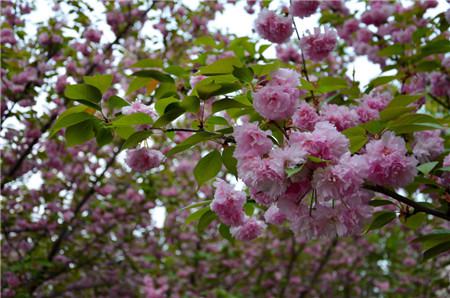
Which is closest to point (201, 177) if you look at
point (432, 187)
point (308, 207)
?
point (308, 207)

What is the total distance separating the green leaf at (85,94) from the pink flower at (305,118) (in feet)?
1.75

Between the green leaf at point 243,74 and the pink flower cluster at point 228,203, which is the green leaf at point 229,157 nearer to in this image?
the pink flower cluster at point 228,203

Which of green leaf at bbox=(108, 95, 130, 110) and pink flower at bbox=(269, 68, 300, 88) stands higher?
green leaf at bbox=(108, 95, 130, 110)

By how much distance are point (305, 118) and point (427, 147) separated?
1.51 ft

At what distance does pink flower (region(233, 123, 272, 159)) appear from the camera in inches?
41.2

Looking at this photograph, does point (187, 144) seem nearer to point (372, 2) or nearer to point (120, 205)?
point (372, 2)

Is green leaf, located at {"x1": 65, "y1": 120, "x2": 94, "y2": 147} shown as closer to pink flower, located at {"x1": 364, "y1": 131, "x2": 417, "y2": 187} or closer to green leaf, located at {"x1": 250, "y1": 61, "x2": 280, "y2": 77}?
green leaf, located at {"x1": 250, "y1": 61, "x2": 280, "y2": 77}

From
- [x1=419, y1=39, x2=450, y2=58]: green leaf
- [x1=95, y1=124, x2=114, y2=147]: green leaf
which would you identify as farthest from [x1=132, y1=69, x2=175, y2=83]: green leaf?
[x1=419, y1=39, x2=450, y2=58]: green leaf

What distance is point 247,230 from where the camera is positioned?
1663 mm

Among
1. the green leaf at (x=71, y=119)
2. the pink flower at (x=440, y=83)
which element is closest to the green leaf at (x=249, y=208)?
the green leaf at (x=71, y=119)

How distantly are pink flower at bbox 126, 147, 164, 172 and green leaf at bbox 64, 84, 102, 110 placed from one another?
0.27 metres

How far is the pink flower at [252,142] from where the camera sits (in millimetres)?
1047

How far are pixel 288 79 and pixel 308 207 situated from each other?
0.31 meters

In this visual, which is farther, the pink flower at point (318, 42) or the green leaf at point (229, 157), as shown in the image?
the pink flower at point (318, 42)
